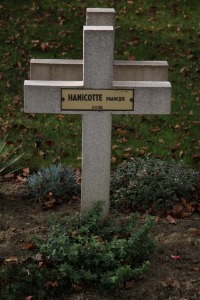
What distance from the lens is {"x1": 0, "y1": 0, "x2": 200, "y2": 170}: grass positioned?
25.3ft

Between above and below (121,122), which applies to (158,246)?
below

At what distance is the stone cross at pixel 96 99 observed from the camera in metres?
5.21

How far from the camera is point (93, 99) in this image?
5.32 m

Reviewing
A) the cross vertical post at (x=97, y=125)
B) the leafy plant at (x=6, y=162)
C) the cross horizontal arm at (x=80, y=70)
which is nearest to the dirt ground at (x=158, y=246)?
the leafy plant at (x=6, y=162)

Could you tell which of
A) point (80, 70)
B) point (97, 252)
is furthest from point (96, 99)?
point (97, 252)

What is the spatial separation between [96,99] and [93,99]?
0.9 inches

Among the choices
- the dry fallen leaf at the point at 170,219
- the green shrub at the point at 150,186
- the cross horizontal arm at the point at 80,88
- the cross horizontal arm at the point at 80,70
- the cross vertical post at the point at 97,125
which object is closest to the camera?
the cross vertical post at the point at 97,125

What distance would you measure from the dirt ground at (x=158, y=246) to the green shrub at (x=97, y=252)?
0.35 ft

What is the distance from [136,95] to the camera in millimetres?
5344

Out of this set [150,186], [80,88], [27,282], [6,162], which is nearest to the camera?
[27,282]

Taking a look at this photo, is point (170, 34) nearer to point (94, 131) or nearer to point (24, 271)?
point (94, 131)

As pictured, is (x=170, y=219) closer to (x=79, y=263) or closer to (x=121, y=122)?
(x=79, y=263)

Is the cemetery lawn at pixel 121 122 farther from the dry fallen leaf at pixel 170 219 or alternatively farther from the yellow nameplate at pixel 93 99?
the yellow nameplate at pixel 93 99

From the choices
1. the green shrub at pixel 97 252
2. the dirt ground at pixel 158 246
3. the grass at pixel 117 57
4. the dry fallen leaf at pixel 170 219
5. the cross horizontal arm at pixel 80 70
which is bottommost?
the dirt ground at pixel 158 246
